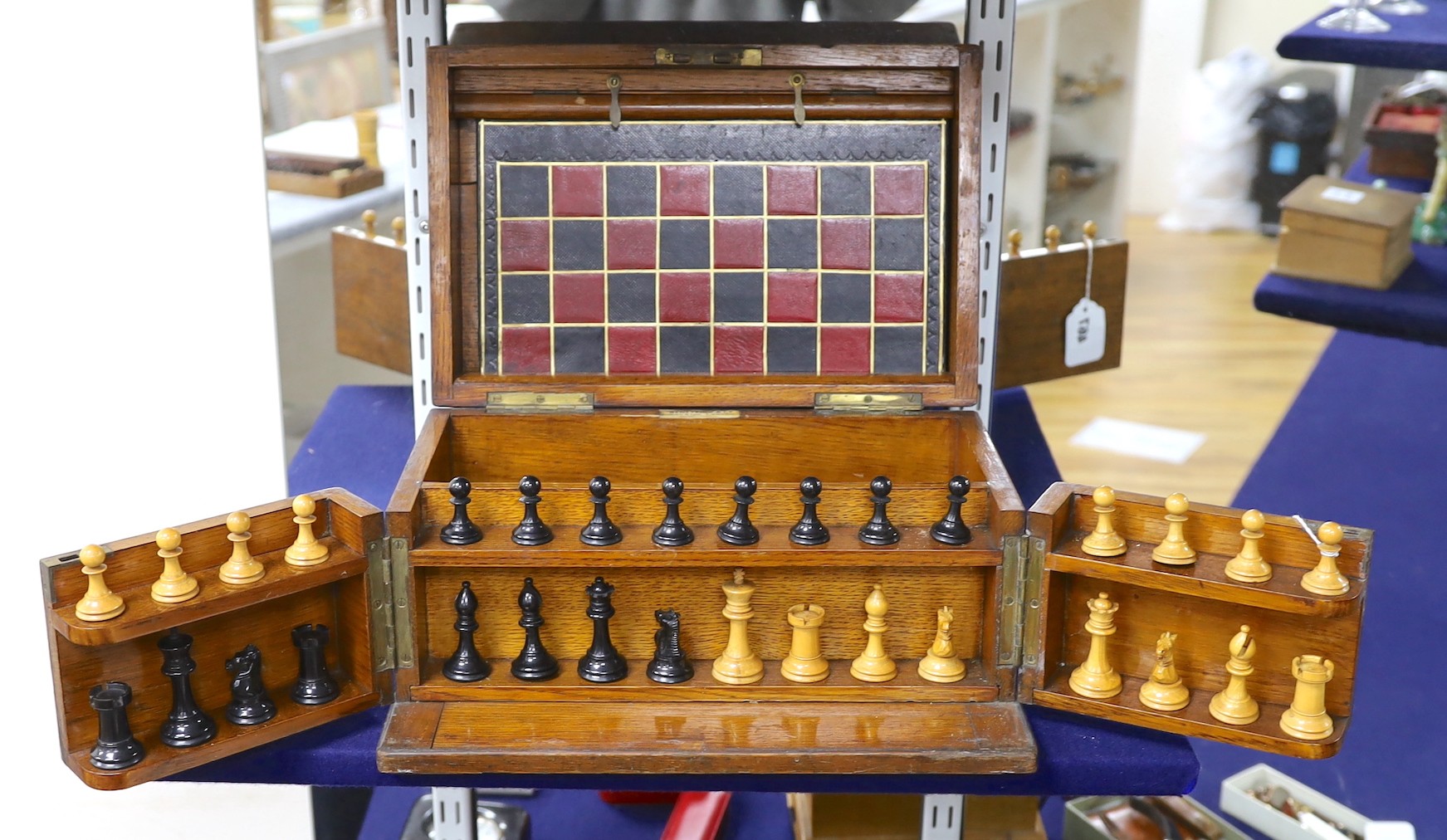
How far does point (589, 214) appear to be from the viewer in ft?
5.33

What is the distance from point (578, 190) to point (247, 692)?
65 cm

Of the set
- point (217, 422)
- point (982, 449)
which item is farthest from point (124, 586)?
point (982, 449)

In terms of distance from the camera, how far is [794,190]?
1.63 meters

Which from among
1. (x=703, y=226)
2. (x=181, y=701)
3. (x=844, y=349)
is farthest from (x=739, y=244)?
(x=181, y=701)

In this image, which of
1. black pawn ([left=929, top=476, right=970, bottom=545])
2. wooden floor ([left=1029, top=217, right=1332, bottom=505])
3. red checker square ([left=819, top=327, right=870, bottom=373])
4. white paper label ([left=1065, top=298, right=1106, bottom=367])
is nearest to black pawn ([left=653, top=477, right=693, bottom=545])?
black pawn ([left=929, top=476, right=970, bottom=545])

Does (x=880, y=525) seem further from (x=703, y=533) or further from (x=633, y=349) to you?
(x=633, y=349)

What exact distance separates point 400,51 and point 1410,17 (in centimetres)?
238

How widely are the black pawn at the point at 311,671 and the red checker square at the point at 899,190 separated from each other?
2.49ft

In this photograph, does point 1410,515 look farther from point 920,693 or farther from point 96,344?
point 96,344

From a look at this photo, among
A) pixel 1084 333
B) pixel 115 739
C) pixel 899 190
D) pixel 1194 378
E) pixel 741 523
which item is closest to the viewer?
pixel 115 739

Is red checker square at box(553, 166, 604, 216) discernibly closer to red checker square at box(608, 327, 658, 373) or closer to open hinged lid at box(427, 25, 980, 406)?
open hinged lid at box(427, 25, 980, 406)

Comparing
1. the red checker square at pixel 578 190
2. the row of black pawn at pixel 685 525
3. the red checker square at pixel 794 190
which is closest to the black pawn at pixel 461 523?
the row of black pawn at pixel 685 525

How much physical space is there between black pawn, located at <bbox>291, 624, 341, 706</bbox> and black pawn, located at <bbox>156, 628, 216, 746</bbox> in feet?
0.28

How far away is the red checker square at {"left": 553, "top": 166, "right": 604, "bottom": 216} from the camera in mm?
1618
